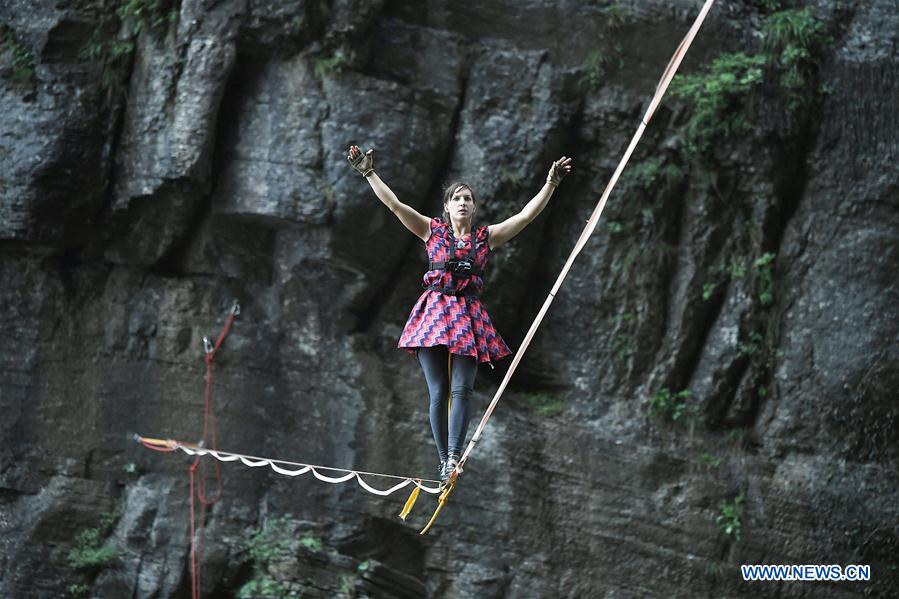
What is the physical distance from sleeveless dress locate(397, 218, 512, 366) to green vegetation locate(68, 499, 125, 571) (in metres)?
5.02

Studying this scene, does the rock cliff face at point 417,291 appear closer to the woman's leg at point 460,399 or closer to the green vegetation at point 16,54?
the green vegetation at point 16,54

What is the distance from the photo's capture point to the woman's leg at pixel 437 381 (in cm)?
604

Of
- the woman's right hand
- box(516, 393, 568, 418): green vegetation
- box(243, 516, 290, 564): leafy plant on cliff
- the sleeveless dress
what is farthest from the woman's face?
box(243, 516, 290, 564): leafy plant on cliff

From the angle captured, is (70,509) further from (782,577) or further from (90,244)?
(782,577)

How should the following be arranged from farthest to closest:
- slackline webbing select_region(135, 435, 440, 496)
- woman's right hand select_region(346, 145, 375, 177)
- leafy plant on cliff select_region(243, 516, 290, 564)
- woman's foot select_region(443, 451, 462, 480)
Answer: leafy plant on cliff select_region(243, 516, 290, 564) < slackline webbing select_region(135, 435, 440, 496) < woman's foot select_region(443, 451, 462, 480) < woman's right hand select_region(346, 145, 375, 177)

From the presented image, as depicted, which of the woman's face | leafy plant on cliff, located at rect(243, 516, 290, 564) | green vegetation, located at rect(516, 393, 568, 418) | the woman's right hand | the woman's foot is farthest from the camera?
green vegetation, located at rect(516, 393, 568, 418)

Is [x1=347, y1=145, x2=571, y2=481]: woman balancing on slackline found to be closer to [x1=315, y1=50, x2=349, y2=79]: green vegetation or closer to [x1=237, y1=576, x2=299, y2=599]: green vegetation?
[x1=315, y1=50, x2=349, y2=79]: green vegetation

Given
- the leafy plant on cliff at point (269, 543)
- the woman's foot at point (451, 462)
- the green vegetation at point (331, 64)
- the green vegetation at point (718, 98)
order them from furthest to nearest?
the leafy plant on cliff at point (269, 543), the green vegetation at point (718, 98), the green vegetation at point (331, 64), the woman's foot at point (451, 462)

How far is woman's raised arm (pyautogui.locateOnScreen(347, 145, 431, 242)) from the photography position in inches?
225

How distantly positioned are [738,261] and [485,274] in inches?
91.8

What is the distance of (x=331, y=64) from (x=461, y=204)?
12.2 ft

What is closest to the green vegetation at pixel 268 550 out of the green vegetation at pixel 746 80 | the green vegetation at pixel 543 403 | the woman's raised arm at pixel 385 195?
the green vegetation at pixel 543 403

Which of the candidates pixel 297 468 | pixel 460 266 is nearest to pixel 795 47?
pixel 460 266

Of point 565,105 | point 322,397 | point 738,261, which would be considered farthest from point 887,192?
point 322,397
